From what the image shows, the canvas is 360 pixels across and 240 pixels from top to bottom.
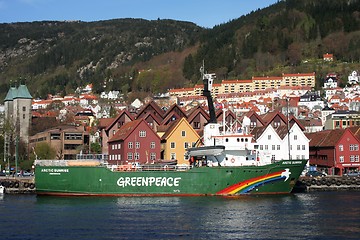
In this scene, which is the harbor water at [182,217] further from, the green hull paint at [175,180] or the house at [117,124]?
the house at [117,124]

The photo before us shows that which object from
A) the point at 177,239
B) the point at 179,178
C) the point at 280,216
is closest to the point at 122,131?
the point at 179,178

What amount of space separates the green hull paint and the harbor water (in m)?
1.16

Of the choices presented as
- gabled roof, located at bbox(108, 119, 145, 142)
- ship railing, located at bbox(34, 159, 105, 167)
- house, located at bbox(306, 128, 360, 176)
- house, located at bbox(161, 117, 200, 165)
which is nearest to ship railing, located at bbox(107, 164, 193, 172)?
ship railing, located at bbox(34, 159, 105, 167)

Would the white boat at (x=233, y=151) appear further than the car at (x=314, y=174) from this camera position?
No

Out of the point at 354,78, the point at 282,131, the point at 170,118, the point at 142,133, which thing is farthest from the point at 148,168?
the point at 354,78

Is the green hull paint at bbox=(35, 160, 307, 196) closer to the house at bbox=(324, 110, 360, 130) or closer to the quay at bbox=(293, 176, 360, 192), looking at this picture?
the quay at bbox=(293, 176, 360, 192)

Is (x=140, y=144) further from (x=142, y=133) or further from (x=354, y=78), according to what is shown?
(x=354, y=78)

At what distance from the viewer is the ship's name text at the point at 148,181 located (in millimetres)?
56344

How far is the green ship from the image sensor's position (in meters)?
55.7

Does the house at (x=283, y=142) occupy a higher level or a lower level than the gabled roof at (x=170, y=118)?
lower

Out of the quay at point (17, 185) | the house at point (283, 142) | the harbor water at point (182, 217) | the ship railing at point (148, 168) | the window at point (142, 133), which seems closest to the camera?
the harbor water at point (182, 217)

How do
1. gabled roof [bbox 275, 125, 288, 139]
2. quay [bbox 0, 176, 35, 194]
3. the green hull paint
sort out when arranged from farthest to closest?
gabled roof [bbox 275, 125, 288, 139]
quay [bbox 0, 176, 35, 194]
the green hull paint

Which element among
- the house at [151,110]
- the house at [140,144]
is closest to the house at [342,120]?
the house at [151,110]

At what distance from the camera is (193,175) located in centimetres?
5606
